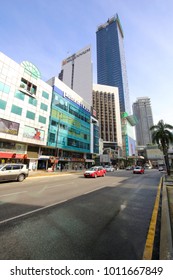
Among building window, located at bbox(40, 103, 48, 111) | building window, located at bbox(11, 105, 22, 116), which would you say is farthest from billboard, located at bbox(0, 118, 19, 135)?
building window, located at bbox(40, 103, 48, 111)

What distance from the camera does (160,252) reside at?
2.85 meters

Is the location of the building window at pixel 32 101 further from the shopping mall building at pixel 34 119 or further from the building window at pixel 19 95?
the building window at pixel 19 95

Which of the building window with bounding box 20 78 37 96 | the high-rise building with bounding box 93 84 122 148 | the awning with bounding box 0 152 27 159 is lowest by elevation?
the awning with bounding box 0 152 27 159

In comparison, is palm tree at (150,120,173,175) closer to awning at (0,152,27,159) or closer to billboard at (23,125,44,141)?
billboard at (23,125,44,141)

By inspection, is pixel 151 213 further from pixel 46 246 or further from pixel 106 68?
pixel 106 68

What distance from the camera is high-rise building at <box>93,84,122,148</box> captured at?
108 m

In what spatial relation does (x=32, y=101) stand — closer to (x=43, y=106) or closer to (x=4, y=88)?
(x=43, y=106)

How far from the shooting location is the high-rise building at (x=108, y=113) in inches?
4237

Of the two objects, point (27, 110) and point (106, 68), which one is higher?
point (106, 68)

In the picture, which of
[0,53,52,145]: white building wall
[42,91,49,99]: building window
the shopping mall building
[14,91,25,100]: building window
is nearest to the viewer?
[0,53,52,145]: white building wall

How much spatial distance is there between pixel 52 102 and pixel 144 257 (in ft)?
141

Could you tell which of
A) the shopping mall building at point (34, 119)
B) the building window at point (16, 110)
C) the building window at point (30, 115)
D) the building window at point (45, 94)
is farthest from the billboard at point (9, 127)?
the building window at point (45, 94)

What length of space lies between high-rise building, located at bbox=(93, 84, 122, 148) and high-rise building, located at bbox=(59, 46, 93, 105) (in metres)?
21.8

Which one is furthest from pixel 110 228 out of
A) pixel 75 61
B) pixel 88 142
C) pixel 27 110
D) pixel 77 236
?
pixel 75 61
